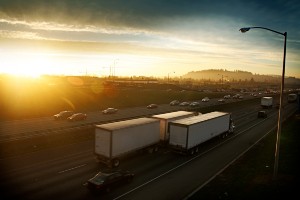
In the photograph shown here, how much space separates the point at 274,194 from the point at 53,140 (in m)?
24.9

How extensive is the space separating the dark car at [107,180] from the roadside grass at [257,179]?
5536 mm

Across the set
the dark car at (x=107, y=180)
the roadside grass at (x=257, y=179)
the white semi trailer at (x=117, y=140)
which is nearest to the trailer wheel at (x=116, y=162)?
the white semi trailer at (x=117, y=140)

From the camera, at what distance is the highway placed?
19433 mm

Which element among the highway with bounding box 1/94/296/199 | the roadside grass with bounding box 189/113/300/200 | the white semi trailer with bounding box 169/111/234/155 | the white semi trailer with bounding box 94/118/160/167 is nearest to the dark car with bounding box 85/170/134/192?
the highway with bounding box 1/94/296/199

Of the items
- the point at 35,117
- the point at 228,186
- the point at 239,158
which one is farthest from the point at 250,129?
the point at 35,117

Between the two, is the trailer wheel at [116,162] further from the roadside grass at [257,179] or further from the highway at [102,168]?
the roadside grass at [257,179]

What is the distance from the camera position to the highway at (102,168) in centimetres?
1943

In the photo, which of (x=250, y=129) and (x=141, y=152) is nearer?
(x=141, y=152)

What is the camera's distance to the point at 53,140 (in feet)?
106

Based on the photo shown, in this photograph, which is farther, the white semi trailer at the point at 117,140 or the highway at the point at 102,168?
the white semi trailer at the point at 117,140

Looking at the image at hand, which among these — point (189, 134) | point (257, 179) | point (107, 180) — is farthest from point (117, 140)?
point (257, 179)

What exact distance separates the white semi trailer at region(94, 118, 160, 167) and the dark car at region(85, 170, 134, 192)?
324cm

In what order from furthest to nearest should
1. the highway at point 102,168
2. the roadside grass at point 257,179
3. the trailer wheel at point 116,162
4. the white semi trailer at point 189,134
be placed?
the white semi trailer at point 189,134 < the trailer wheel at point 116,162 < the highway at point 102,168 < the roadside grass at point 257,179

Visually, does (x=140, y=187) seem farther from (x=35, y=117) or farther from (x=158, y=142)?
(x=35, y=117)
